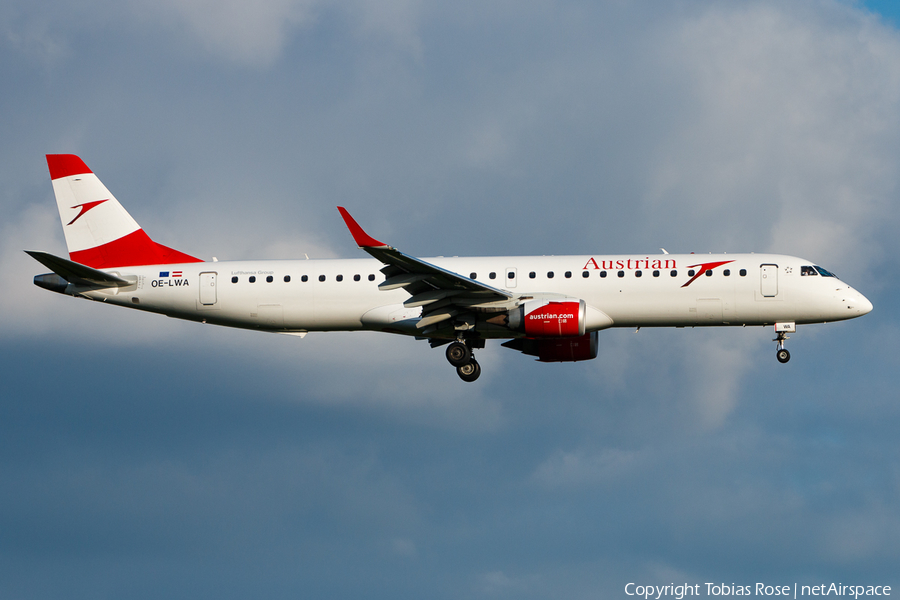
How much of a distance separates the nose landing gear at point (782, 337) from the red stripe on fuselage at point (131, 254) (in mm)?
23489

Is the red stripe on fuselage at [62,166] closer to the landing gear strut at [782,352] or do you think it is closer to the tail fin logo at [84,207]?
the tail fin logo at [84,207]

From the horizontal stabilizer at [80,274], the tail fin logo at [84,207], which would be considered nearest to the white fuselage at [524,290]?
the horizontal stabilizer at [80,274]

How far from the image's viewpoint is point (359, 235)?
1225 inches

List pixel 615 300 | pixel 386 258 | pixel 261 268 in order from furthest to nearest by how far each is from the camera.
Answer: pixel 261 268, pixel 615 300, pixel 386 258

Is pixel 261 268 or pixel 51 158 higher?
pixel 51 158

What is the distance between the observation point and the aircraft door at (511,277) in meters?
37.0

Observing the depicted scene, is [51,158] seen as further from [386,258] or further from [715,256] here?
[715,256]

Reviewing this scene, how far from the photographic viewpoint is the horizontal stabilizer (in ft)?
118

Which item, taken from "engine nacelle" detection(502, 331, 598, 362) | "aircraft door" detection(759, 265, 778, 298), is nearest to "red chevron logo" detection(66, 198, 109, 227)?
"engine nacelle" detection(502, 331, 598, 362)

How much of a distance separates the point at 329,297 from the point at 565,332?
9.60 meters

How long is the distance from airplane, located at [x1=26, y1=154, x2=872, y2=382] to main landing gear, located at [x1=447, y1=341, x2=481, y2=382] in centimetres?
5

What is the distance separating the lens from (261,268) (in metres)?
39.2

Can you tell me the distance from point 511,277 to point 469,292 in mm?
2542

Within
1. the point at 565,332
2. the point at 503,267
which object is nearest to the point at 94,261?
the point at 503,267
